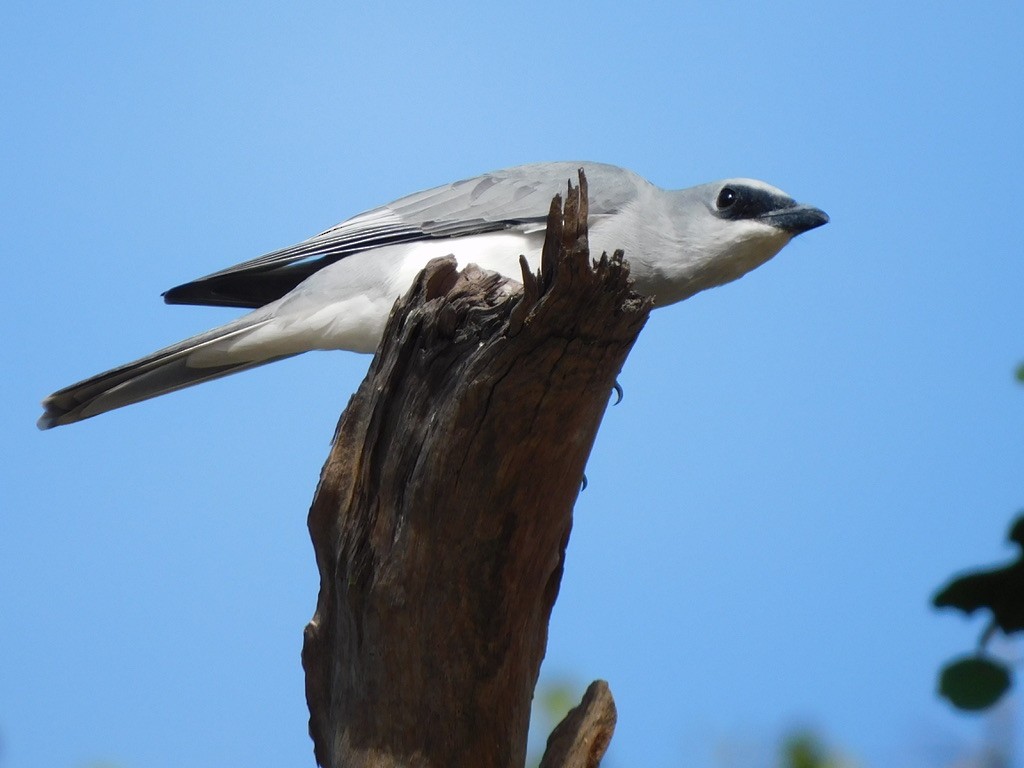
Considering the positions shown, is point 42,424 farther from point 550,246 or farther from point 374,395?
point 550,246

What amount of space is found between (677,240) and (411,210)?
3.84ft

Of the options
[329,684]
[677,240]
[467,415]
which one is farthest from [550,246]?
[677,240]

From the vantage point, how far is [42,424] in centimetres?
400

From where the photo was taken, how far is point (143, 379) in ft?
13.6

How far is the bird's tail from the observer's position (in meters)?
4.01

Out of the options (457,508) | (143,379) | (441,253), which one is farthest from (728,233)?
(143,379)

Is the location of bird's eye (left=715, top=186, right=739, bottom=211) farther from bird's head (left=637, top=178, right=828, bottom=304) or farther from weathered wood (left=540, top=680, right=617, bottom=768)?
weathered wood (left=540, top=680, right=617, bottom=768)

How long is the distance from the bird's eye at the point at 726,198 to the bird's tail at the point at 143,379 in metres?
1.97

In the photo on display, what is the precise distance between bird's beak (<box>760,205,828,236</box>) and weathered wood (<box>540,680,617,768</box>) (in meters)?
2.05

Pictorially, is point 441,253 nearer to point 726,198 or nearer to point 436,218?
point 436,218

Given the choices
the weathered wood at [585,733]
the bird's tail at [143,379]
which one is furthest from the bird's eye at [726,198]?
the weathered wood at [585,733]

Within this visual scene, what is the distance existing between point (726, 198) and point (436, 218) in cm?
124

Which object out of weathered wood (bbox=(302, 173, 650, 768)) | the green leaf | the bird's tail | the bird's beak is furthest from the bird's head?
the green leaf

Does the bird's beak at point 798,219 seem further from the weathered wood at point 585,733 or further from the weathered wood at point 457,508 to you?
the weathered wood at point 585,733
